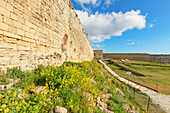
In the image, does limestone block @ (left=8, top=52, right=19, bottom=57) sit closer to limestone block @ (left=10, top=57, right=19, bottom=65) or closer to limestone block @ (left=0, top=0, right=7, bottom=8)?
limestone block @ (left=10, top=57, right=19, bottom=65)

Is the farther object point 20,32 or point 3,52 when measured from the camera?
point 20,32

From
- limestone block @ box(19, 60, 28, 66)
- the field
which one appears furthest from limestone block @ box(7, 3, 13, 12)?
the field

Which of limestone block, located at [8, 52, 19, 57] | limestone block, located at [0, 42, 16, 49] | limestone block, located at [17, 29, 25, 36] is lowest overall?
limestone block, located at [8, 52, 19, 57]

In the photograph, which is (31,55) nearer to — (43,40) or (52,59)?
(43,40)

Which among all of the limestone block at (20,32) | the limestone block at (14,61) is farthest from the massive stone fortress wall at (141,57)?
the limestone block at (14,61)

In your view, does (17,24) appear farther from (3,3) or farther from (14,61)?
(14,61)

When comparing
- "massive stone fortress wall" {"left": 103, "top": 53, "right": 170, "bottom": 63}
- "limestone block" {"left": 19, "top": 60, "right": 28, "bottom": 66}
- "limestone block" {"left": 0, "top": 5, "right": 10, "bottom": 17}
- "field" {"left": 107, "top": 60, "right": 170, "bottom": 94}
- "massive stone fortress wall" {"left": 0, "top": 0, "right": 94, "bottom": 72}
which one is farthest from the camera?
"massive stone fortress wall" {"left": 103, "top": 53, "right": 170, "bottom": 63}

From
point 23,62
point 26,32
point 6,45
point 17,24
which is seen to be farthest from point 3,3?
point 23,62

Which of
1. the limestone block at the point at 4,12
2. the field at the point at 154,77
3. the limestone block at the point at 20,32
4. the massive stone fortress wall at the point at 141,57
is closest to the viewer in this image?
the limestone block at the point at 4,12

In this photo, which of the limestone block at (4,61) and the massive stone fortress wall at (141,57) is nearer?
the limestone block at (4,61)

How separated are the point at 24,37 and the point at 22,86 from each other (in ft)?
6.10

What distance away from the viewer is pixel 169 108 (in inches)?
197

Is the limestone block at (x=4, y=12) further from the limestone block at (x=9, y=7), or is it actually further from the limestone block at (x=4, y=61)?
the limestone block at (x=4, y=61)

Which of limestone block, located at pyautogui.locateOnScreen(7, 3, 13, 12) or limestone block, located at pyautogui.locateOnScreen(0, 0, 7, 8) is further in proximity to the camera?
limestone block, located at pyautogui.locateOnScreen(7, 3, 13, 12)
